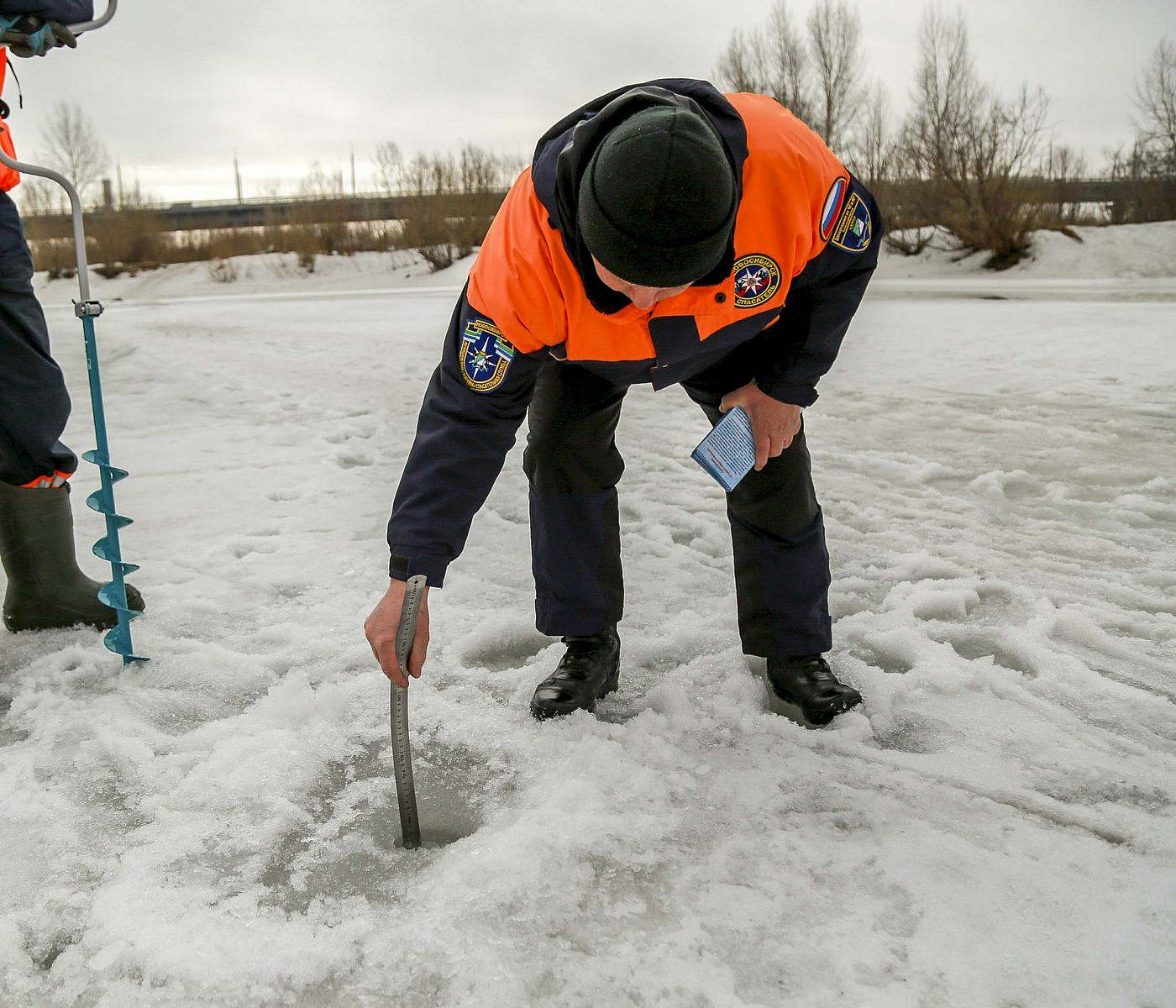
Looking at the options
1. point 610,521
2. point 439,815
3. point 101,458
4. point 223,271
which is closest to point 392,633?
point 439,815

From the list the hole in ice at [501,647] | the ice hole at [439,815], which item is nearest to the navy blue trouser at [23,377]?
the hole in ice at [501,647]

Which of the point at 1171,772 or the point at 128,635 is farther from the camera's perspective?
the point at 128,635

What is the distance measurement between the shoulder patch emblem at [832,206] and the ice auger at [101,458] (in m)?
1.49

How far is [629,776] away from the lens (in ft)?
5.66

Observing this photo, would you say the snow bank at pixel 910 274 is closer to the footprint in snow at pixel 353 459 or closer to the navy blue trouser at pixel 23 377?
the footprint in snow at pixel 353 459

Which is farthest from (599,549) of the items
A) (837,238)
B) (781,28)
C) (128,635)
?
(781,28)

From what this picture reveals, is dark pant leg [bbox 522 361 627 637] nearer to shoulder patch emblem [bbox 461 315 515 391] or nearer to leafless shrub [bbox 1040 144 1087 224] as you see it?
shoulder patch emblem [bbox 461 315 515 391]

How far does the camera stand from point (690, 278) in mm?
1315

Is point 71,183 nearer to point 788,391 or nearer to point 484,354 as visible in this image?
point 484,354

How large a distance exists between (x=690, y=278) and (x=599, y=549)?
84 centimetres

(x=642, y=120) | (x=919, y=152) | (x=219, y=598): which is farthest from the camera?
(x=919, y=152)

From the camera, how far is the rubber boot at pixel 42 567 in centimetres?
224

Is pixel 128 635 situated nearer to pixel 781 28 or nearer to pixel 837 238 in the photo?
pixel 837 238

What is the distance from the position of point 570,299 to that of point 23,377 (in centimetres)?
137
